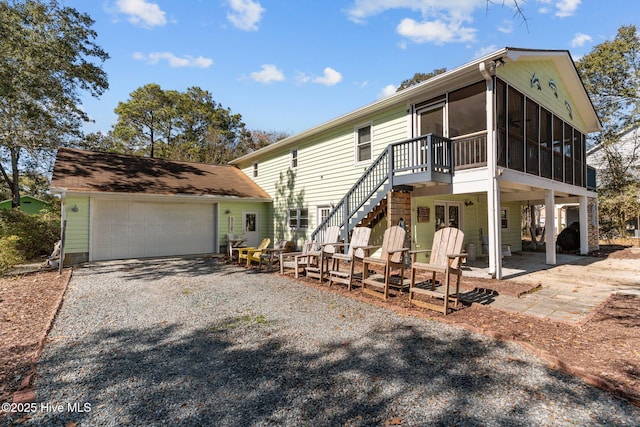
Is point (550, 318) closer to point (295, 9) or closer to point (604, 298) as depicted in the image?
point (604, 298)

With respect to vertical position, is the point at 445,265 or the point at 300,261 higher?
the point at 445,265

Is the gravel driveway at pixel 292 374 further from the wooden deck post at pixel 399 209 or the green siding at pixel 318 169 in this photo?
the green siding at pixel 318 169

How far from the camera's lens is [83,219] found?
1083 centimetres

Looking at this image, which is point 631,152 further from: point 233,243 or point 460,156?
point 233,243

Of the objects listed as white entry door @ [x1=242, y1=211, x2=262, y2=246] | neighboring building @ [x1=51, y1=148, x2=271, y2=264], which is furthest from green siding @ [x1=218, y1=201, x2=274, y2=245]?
white entry door @ [x1=242, y1=211, x2=262, y2=246]

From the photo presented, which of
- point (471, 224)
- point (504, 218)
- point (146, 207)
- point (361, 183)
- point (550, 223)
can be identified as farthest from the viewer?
point (504, 218)

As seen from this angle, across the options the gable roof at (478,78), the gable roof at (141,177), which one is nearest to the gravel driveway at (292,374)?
the gable roof at (478,78)

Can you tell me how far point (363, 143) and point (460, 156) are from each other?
3413 mm

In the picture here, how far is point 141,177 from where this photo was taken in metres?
13.0

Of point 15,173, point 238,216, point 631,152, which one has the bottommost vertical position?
point 238,216

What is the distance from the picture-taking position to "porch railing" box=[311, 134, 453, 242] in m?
7.59

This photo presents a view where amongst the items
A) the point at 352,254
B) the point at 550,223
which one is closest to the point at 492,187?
the point at 352,254

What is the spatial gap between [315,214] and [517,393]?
10154 mm

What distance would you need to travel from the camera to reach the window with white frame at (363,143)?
34.4 ft
